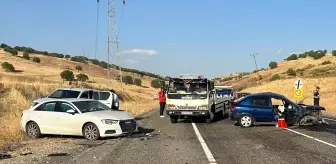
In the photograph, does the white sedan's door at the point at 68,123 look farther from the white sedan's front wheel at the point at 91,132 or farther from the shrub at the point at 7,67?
the shrub at the point at 7,67

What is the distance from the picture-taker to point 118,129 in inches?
608

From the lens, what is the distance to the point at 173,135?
16.6 m

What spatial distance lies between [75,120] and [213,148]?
521 centimetres

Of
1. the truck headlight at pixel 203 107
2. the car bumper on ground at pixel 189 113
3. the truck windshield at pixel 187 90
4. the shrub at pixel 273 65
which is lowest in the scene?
the car bumper on ground at pixel 189 113

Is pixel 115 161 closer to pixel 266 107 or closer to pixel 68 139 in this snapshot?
pixel 68 139

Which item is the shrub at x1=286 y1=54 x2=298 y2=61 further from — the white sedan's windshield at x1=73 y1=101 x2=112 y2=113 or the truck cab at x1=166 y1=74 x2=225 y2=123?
the white sedan's windshield at x1=73 y1=101 x2=112 y2=113

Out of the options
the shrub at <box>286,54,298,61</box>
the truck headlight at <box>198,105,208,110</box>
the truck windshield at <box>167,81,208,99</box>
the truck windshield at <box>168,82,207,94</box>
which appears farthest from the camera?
the shrub at <box>286,54,298,61</box>

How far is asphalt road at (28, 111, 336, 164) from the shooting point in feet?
35.0

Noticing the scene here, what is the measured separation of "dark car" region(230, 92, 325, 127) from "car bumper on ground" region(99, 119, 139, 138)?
236 inches

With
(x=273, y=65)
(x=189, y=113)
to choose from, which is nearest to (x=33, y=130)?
(x=189, y=113)

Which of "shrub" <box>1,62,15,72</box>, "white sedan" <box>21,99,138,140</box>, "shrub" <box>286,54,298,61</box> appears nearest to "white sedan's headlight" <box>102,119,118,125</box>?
"white sedan" <box>21,99,138,140</box>

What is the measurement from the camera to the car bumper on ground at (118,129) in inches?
597

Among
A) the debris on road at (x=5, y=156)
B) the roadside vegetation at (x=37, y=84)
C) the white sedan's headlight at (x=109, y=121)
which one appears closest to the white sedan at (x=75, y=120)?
the white sedan's headlight at (x=109, y=121)

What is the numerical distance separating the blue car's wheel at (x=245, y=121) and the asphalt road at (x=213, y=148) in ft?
7.72
